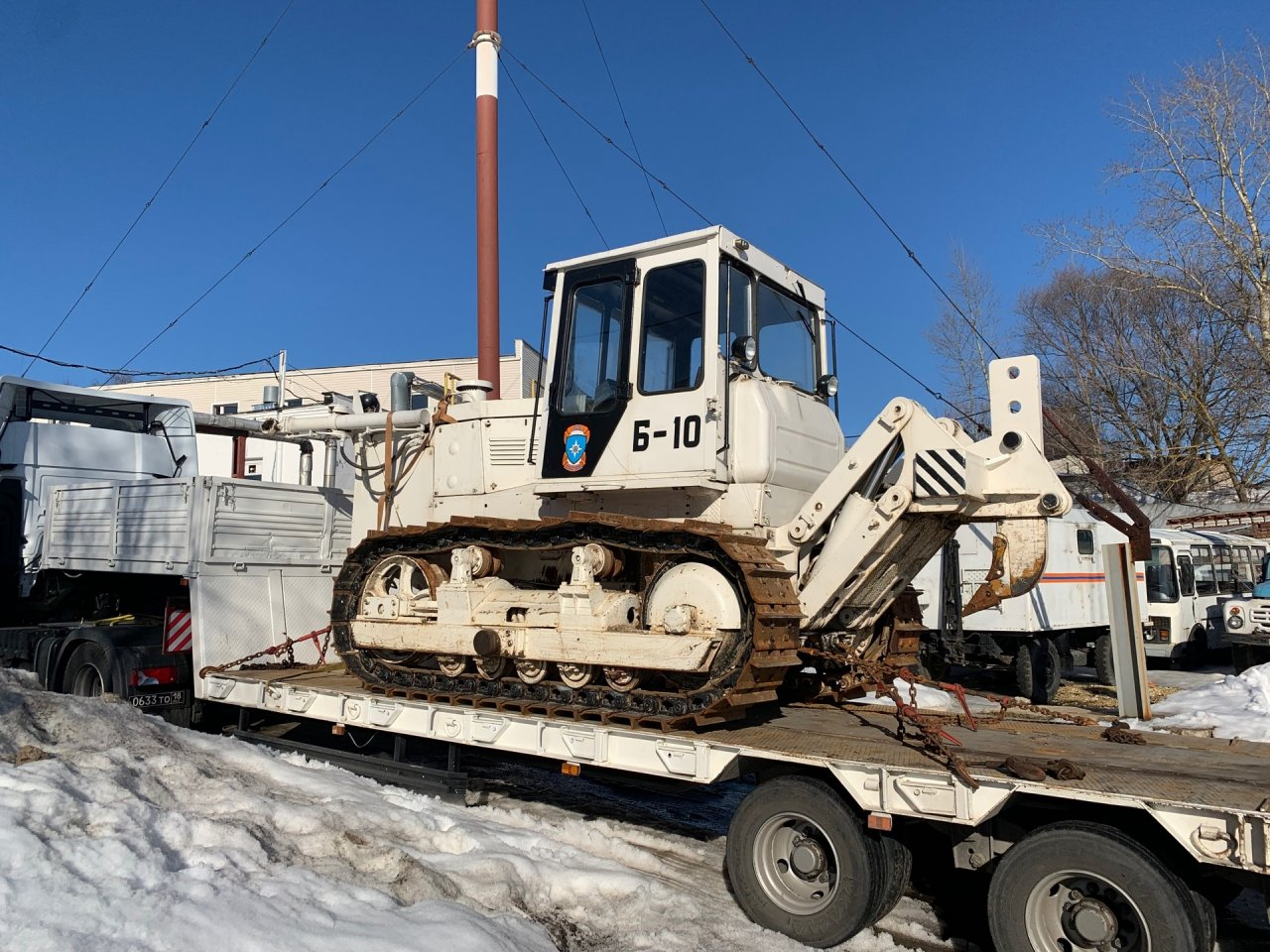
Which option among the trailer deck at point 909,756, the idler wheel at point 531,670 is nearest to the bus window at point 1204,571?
the trailer deck at point 909,756

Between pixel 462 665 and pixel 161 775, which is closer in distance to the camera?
pixel 161 775

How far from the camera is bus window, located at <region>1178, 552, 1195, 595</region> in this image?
749 inches

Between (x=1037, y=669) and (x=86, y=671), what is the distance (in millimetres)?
12492

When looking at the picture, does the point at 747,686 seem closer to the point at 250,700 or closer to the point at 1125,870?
the point at 1125,870

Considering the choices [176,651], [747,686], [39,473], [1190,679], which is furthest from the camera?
[1190,679]

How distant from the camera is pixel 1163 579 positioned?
1878cm

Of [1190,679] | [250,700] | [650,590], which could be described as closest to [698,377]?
[650,590]

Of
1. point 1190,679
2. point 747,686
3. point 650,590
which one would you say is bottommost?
point 1190,679

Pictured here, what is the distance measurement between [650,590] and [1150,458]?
26.9 meters

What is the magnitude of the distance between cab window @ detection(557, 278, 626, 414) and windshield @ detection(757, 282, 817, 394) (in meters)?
1.04

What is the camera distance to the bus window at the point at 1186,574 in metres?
19.0

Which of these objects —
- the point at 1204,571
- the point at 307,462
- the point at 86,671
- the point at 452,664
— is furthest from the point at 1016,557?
the point at 1204,571

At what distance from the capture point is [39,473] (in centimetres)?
1123

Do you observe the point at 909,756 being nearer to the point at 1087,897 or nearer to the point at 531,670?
the point at 1087,897
